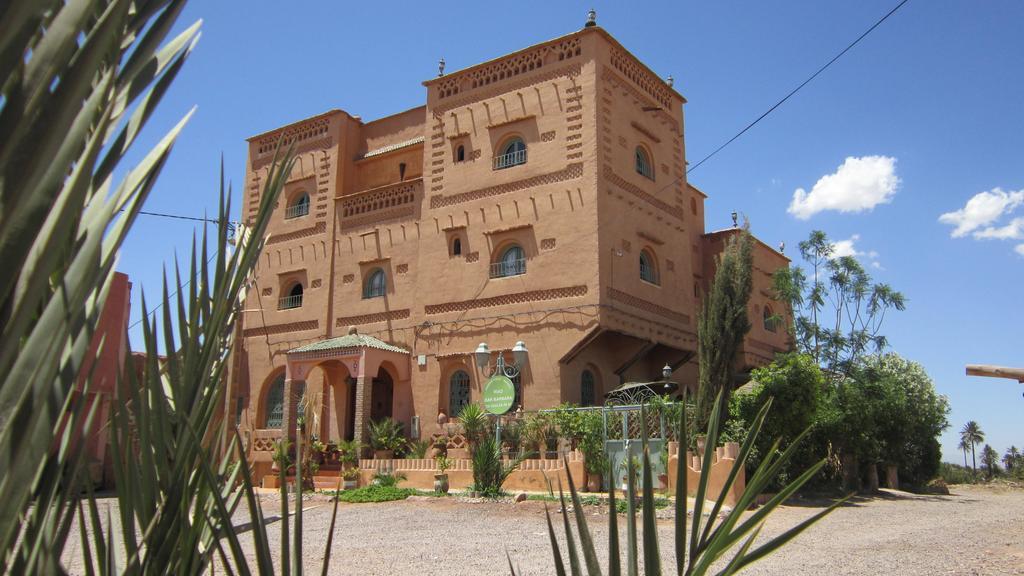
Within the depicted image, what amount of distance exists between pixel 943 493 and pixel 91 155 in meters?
22.2

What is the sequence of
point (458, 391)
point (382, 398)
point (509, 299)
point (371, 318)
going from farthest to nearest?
point (382, 398) → point (371, 318) → point (458, 391) → point (509, 299)

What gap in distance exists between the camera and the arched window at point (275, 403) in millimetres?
20938

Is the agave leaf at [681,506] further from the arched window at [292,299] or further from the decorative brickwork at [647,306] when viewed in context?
the arched window at [292,299]

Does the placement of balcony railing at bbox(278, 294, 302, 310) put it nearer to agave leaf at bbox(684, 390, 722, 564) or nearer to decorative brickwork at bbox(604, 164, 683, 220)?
decorative brickwork at bbox(604, 164, 683, 220)

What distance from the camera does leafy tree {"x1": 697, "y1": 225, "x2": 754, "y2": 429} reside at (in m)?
14.8

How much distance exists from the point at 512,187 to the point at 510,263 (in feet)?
6.09

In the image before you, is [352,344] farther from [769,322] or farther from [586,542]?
[586,542]

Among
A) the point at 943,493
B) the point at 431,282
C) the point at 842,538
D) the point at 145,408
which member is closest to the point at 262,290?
the point at 431,282

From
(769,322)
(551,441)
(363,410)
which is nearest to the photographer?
(551,441)

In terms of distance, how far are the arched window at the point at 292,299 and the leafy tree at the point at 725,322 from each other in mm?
11891

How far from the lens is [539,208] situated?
17938mm

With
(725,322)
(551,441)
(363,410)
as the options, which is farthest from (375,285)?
(725,322)

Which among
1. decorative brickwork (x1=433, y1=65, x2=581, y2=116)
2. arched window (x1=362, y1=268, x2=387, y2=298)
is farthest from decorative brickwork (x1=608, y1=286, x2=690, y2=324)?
arched window (x1=362, y1=268, x2=387, y2=298)

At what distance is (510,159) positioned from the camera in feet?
61.9
